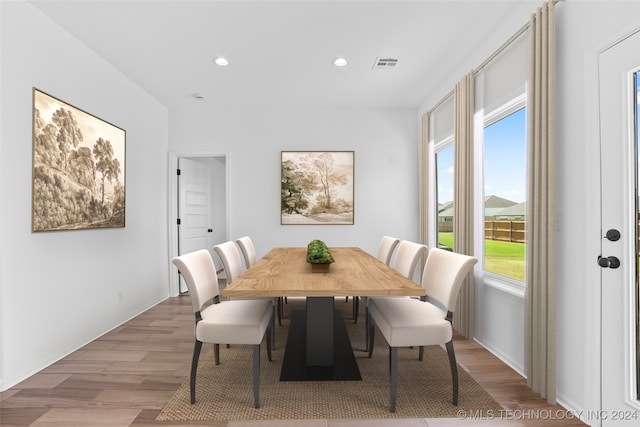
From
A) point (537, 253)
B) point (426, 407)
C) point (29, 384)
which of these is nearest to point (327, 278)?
point (426, 407)

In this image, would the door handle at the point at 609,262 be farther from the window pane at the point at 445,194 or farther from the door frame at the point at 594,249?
the window pane at the point at 445,194

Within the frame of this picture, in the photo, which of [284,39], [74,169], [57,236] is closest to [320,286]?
[284,39]

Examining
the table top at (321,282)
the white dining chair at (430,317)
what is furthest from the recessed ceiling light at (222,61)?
the white dining chair at (430,317)

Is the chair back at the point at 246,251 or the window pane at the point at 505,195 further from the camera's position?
the chair back at the point at 246,251

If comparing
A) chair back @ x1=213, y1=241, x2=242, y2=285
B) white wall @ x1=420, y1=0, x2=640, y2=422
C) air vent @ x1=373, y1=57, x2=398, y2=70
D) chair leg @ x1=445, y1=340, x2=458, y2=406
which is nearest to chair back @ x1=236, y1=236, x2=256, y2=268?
chair back @ x1=213, y1=241, x2=242, y2=285

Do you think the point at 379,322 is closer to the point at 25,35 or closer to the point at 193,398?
the point at 193,398

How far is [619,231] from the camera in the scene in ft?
5.35

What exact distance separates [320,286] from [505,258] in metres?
1.91

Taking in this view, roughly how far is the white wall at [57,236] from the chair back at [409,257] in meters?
2.87

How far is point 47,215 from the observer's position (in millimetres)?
2520

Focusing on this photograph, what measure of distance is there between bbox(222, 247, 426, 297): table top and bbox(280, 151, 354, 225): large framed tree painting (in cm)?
205

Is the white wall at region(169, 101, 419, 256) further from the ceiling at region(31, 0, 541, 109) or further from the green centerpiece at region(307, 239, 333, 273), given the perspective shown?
the green centerpiece at region(307, 239, 333, 273)

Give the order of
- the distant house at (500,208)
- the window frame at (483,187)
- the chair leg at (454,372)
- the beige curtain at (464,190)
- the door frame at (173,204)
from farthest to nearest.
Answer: the door frame at (173,204) < the beige curtain at (464,190) < the distant house at (500,208) < the window frame at (483,187) < the chair leg at (454,372)

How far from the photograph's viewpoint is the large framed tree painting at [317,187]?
464cm
